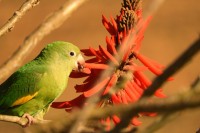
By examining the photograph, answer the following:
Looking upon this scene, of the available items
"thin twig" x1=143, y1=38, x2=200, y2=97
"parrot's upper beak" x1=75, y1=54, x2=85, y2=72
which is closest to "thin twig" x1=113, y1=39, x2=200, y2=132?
"thin twig" x1=143, y1=38, x2=200, y2=97

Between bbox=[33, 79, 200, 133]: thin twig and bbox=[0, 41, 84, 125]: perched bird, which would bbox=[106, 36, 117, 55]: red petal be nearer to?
bbox=[0, 41, 84, 125]: perched bird

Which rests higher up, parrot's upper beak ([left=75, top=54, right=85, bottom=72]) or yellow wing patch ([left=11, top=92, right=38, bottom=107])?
yellow wing patch ([left=11, top=92, right=38, bottom=107])

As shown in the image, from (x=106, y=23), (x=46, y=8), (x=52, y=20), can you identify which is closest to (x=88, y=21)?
(x=46, y=8)

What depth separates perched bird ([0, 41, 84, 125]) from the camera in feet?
6.32

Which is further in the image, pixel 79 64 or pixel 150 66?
pixel 79 64

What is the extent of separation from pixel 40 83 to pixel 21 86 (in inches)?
3.1

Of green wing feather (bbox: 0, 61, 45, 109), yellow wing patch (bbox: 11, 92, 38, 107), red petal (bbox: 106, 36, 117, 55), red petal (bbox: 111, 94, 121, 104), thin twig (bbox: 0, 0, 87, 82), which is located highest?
green wing feather (bbox: 0, 61, 45, 109)

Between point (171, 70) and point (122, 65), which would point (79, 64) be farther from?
point (171, 70)

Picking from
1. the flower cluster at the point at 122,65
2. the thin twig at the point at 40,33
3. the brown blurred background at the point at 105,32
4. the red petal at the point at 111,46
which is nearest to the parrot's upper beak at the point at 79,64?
the flower cluster at the point at 122,65

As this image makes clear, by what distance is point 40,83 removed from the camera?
1953mm

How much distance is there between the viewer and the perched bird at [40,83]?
193 centimetres

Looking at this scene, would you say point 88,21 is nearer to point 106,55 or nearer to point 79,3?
point 106,55

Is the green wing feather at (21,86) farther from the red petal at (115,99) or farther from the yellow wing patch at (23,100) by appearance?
the red petal at (115,99)

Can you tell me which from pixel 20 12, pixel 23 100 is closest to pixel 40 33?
pixel 20 12
